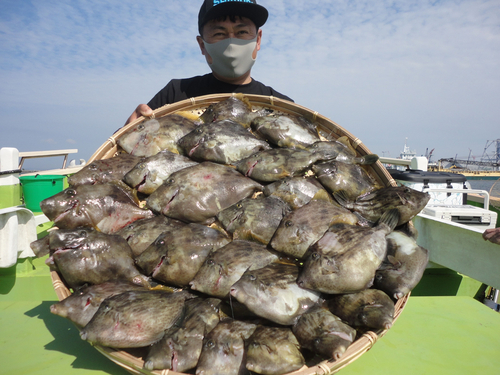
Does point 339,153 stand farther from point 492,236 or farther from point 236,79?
point 236,79

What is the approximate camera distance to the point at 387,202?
7.87ft

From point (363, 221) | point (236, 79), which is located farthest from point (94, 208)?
point (236, 79)

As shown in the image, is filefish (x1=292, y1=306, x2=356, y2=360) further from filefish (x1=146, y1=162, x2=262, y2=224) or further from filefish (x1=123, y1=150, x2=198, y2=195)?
filefish (x1=123, y1=150, x2=198, y2=195)

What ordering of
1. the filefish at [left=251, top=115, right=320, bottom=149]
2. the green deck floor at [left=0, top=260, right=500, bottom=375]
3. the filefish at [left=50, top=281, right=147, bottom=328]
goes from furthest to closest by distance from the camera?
1. the filefish at [left=251, top=115, right=320, bottom=149]
2. the green deck floor at [left=0, top=260, right=500, bottom=375]
3. the filefish at [left=50, top=281, right=147, bottom=328]

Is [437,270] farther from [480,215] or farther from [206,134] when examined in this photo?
[206,134]

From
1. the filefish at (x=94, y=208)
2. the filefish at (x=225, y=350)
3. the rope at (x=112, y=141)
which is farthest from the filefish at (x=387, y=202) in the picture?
the rope at (x=112, y=141)

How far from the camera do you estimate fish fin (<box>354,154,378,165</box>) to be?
2.76m

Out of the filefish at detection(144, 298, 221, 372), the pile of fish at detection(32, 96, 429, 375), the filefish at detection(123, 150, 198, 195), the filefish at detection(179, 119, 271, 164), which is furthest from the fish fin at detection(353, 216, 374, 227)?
the filefish at detection(123, 150, 198, 195)

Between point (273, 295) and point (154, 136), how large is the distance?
1.91 metres

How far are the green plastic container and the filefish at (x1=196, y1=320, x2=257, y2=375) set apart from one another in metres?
4.00

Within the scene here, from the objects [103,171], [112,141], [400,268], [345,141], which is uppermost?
[345,141]

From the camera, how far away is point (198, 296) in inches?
79.0

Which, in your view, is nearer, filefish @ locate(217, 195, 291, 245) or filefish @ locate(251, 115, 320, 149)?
filefish @ locate(217, 195, 291, 245)

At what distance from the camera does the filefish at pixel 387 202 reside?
234 cm
